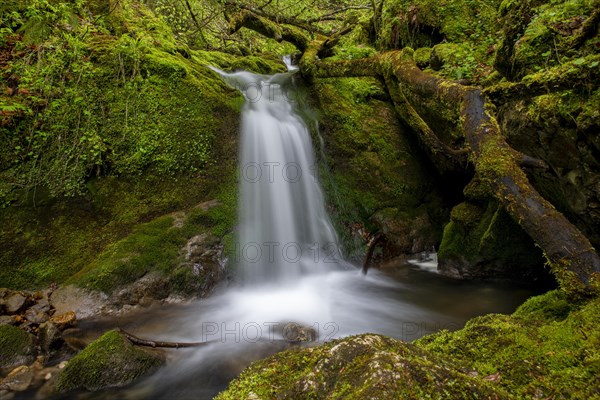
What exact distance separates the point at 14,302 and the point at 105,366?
6.57ft

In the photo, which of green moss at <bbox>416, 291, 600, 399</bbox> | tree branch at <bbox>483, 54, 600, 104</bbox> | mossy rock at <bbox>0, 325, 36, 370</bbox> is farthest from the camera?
mossy rock at <bbox>0, 325, 36, 370</bbox>

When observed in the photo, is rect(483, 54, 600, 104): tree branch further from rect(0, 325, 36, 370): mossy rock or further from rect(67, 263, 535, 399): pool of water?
rect(0, 325, 36, 370): mossy rock

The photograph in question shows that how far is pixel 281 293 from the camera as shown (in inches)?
229

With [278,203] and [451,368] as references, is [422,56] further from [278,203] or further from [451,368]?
[451,368]

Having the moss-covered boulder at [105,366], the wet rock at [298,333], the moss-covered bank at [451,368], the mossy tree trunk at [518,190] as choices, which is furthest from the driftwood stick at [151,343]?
the mossy tree trunk at [518,190]

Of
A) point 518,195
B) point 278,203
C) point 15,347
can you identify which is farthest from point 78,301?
point 518,195

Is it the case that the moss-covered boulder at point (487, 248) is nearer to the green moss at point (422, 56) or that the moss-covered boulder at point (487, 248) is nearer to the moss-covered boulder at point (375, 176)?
the moss-covered boulder at point (375, 176)

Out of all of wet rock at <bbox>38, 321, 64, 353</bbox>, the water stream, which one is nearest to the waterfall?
the water stream

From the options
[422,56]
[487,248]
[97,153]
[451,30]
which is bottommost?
[487,248]

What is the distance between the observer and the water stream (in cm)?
417

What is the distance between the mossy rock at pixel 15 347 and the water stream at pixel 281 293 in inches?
25.0

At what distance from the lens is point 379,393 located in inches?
48.7

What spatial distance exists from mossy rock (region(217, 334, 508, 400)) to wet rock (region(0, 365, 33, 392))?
3147mm

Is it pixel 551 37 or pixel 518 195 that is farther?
pixel 551 37
